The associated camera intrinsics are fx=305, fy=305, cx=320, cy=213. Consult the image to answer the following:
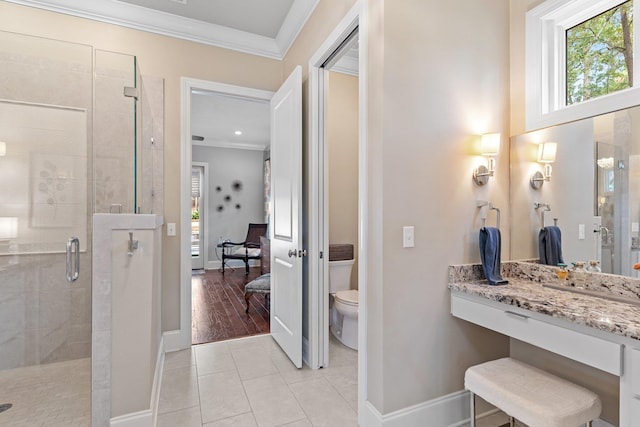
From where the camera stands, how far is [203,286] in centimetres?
519

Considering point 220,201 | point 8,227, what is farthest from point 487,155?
point 220,201

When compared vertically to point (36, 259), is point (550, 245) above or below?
above

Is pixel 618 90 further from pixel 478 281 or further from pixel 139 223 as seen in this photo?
pixel 139 223

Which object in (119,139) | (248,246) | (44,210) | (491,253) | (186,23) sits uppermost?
(186,23)

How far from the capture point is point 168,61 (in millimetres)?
2756

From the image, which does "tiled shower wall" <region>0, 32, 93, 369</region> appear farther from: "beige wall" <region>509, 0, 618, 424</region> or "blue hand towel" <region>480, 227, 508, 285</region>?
"beige wall" <region>509, 0, 618, 424</region>

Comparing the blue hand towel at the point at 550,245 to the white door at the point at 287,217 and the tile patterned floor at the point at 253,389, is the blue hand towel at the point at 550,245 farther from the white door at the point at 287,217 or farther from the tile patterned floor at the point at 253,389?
the white door at the point at 287,217

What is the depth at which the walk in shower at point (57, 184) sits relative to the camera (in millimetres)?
2012

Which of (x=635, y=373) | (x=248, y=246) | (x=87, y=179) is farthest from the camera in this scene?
(x=248, y=246)

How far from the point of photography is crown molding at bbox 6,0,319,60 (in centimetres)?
246

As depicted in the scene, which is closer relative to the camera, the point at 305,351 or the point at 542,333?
the point at 542,333

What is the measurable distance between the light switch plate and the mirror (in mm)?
807

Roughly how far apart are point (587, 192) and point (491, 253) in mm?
589

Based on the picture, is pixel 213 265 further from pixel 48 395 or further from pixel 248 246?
pixel 48 395
